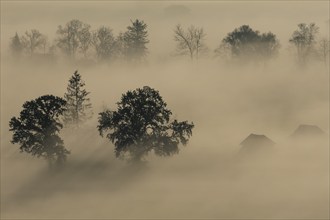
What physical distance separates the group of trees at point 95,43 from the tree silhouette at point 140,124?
69951 millimetres

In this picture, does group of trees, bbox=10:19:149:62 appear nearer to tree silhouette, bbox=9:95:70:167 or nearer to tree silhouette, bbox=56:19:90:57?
tree silhouette, bbox=56:19:90:57

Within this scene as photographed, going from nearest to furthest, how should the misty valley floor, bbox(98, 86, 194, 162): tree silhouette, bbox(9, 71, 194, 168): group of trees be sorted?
the misty valley floor < bbox(9, 71, 194, 168): group of trees < bbox(98, 86, 194, 162): tree silhouette

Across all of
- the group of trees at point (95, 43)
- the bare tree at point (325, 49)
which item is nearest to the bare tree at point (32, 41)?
the group of trees at point (95, 43)

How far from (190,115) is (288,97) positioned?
81.4ft

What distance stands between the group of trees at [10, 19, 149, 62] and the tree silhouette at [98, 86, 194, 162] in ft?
229

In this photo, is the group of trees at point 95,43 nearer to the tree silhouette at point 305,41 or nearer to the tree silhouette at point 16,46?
the tree silhouette at point 16,46

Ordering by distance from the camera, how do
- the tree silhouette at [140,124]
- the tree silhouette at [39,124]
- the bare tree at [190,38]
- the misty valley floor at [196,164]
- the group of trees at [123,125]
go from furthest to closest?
1. the bare tree at [190,38]
2. the tree silhouette at [140,124]
3. the group of trees at [123,125]
4. the tree silhouette at [39,124]
5. the misty valley floor at [196,164]

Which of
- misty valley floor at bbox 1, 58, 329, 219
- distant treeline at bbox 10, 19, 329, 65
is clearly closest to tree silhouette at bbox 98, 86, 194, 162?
misty valley floor at bbox 1, 58, 329, 219

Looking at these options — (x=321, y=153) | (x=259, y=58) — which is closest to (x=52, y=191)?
(x=321, y=153)

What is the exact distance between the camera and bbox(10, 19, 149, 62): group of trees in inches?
5428

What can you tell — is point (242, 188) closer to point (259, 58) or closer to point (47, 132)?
point (47, 132)

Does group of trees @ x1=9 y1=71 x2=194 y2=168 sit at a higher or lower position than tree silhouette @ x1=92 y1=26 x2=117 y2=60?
lower

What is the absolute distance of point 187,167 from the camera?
240 feet

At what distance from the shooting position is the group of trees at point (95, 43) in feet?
452
